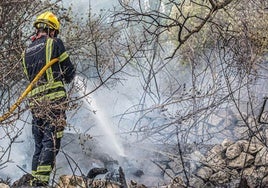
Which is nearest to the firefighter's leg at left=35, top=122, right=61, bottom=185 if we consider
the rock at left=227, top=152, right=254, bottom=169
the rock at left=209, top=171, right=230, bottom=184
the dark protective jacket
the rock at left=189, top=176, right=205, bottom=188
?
the dark protective jacket

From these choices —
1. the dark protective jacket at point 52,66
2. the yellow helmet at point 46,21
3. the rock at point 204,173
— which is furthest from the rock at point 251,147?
the yellow helmet at point 46,21

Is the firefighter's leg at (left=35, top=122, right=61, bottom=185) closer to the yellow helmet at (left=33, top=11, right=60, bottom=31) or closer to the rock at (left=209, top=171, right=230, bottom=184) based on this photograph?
the yellow helmet at (left=33, top=11, right=60, bottom=31)

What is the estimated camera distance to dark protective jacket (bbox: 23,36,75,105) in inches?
166

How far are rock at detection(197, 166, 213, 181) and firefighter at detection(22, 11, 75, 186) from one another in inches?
92.2

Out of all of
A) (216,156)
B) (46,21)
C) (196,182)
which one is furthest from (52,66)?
(216,156)

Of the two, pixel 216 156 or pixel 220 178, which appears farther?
pixel 216 156

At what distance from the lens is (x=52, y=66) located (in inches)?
170

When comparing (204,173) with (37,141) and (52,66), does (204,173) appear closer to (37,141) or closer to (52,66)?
(37,141)

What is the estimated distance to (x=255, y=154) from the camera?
5.88 metres

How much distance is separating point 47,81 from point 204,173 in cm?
276

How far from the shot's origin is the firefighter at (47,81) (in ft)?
13.3

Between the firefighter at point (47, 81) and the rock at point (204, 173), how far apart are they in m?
2.34

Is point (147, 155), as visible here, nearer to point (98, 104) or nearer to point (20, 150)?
point (20, 150)

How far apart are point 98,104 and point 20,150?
6.80m
